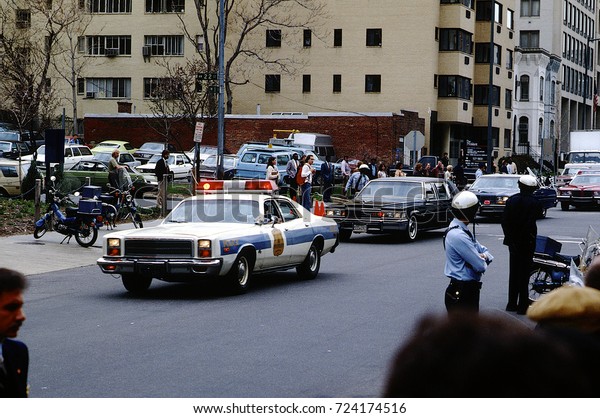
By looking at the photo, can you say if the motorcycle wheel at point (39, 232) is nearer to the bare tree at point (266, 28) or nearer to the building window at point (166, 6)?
the bare tree at point (266, 28)

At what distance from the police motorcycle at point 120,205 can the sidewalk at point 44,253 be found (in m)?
0.55

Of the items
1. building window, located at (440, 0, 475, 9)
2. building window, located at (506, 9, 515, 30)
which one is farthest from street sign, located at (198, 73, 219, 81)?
building window, located at (506, 9, 515, 30)

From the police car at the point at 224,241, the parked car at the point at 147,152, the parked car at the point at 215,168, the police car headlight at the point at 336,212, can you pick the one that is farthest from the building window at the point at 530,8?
the police car at the point at 224,241

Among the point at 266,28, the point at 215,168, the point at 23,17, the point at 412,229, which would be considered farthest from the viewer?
the point at 266,28

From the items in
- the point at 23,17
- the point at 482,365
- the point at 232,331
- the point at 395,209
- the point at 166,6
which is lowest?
the point at 232,331

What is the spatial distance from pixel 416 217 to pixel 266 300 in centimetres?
1106

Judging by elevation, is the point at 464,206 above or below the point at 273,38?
below

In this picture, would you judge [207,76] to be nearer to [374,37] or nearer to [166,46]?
[374,37]

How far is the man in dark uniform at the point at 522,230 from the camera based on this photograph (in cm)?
1292

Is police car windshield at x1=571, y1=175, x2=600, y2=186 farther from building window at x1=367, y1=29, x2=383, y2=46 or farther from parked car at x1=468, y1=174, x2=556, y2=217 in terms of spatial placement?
building window at x1=367, y1=29, x2=383, y2=46

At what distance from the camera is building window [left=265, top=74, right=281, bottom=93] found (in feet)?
225

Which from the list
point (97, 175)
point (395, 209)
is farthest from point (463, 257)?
point (97, 175)

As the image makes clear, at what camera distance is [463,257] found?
9.60 meters

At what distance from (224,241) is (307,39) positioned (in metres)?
54.3
